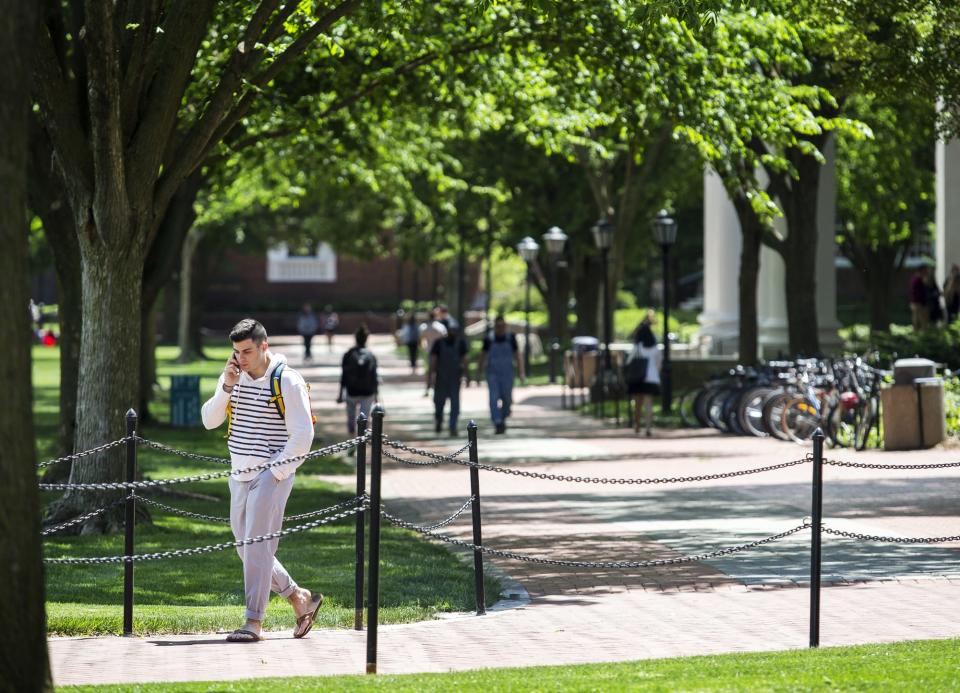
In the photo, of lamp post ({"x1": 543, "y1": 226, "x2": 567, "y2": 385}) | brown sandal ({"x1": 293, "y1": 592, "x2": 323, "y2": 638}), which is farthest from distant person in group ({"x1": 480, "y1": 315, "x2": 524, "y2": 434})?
brown sandal ({"x1": 293, "y1": 592, "x2": 323, "y2": 638})

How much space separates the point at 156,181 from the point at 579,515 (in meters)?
4.76

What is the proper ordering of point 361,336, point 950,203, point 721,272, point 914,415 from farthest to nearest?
point 721,272 < point 950,203 < point 361,336 < point 914,415

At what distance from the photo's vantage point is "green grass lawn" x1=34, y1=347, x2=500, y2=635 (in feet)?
30.3

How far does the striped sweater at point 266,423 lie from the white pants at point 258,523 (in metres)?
0.07

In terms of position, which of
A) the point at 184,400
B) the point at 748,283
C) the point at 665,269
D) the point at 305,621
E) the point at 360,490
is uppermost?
the point at 665,269

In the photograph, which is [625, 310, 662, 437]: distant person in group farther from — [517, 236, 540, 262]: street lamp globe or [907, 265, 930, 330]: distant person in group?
[517, 236, 540, 262]: street lamp globe

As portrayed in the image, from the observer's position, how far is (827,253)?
33.7 meters

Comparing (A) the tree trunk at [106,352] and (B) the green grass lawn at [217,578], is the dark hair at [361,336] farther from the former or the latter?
(A) the tree trunk at [106,352]

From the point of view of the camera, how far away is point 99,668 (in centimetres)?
774

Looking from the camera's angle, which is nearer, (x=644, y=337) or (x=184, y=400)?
(x=644, y=337)

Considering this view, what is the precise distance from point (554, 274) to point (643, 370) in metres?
19.2

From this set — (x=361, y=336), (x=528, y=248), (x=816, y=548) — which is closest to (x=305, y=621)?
(x=816, y=548)

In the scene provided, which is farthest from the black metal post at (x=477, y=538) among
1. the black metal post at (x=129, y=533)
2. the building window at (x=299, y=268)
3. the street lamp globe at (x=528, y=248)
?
the building window at (x=299, y=268)

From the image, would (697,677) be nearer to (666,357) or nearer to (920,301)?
(666,357)
